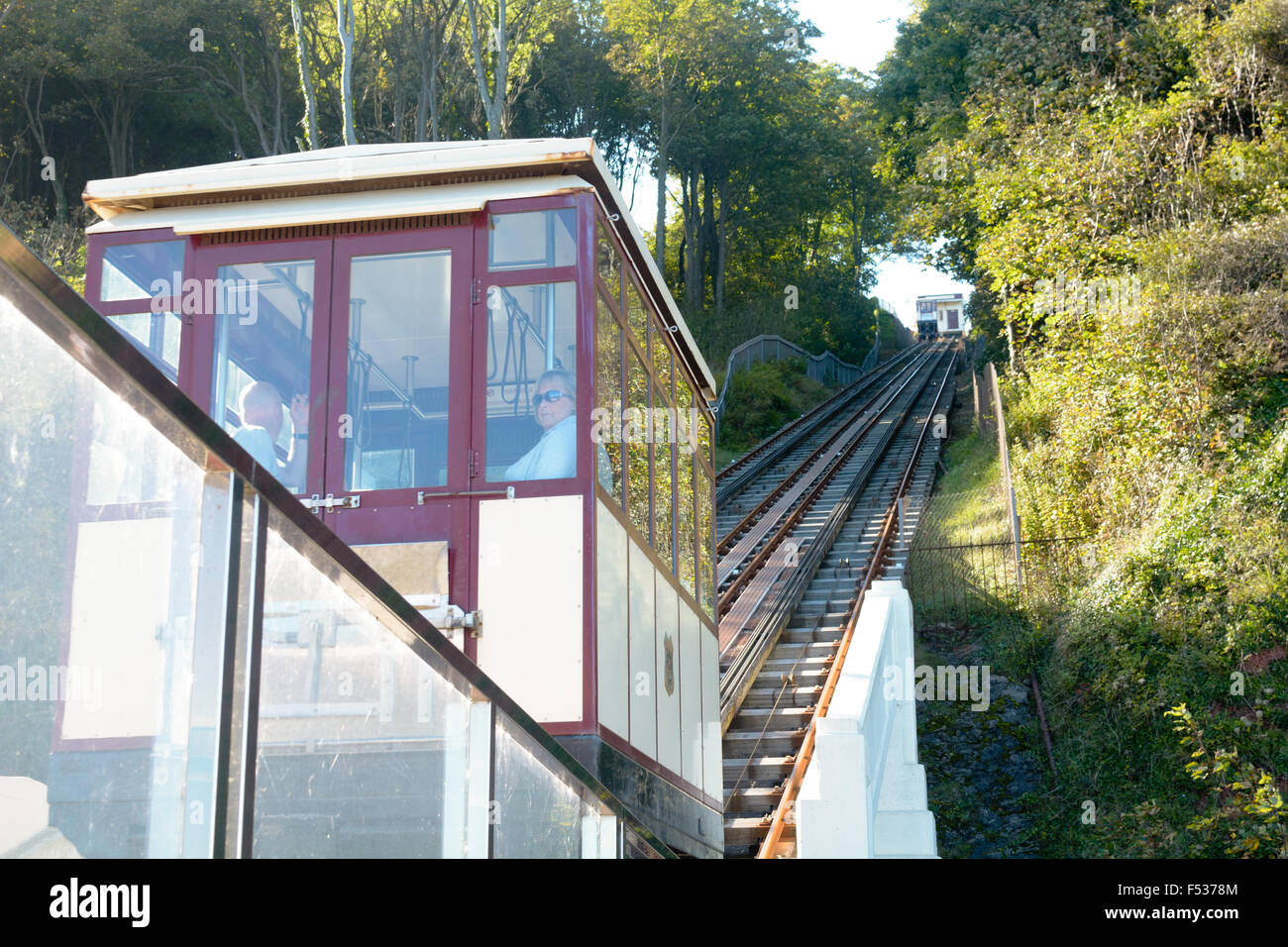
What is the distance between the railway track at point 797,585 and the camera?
35.7ft

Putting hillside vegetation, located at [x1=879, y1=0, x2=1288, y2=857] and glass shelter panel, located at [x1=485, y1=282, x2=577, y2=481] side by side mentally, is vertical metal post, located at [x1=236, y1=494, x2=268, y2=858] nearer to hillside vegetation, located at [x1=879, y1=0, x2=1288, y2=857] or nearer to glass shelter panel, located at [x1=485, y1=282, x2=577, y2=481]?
glass shelter panel, located at [x1=485, y1=282, x2=577, y2=481]

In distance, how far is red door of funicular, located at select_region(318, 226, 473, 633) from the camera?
6.03m

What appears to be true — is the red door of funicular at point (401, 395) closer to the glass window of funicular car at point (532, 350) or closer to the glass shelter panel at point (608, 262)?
the glass window of funicular car at point (532, 350)

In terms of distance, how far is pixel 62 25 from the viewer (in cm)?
3128

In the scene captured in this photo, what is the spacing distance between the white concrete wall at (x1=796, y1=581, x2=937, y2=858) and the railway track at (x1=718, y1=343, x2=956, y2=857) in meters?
0.84

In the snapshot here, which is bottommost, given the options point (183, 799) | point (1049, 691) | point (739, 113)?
point (1049, 691)

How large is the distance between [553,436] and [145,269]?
7.80 ft

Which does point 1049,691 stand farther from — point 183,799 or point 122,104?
point 122,104

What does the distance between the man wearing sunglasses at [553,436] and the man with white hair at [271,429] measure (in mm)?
1050

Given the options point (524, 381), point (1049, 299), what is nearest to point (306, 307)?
point (524, 381)

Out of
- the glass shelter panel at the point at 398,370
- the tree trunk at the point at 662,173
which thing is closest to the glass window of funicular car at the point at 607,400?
the glass shelter panel at the point at 398,370

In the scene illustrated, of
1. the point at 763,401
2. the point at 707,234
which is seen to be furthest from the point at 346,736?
the point at 707,234

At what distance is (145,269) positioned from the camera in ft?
21.4

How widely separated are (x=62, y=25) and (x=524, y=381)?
30615 mm
